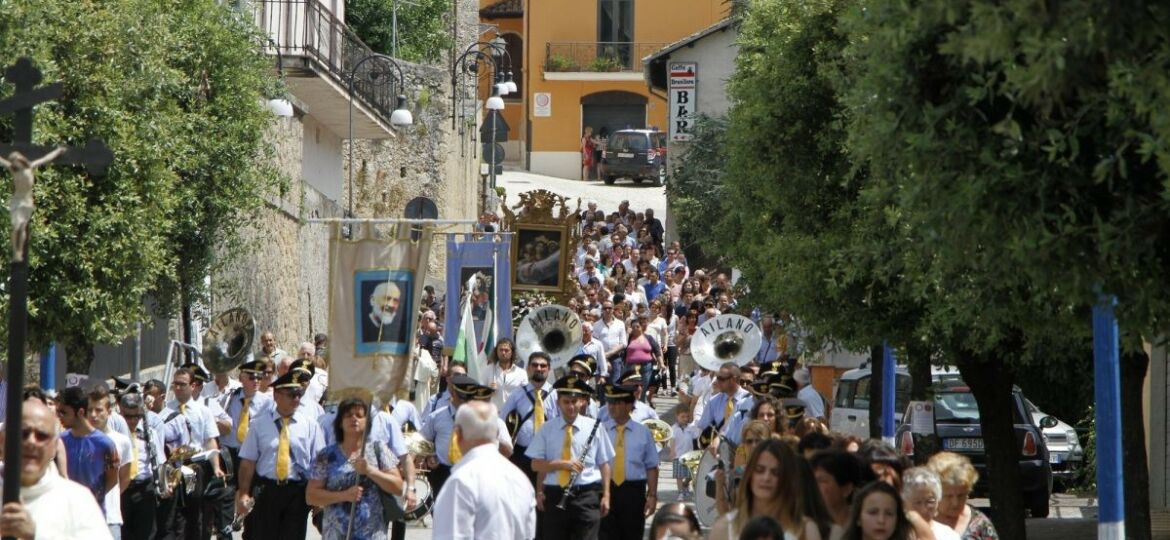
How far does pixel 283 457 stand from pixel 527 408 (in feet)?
8.95

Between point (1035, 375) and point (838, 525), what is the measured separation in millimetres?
19477

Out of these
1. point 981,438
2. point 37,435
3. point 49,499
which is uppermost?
point 37,435

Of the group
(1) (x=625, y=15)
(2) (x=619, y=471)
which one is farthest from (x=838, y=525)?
(1) (x=625, y=15)

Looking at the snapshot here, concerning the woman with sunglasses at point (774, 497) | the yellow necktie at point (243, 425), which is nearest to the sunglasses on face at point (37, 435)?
the woman with sunglasses at point (774, 497)

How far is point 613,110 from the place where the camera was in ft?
241

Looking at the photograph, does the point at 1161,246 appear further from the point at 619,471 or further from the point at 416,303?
the point at 619,471

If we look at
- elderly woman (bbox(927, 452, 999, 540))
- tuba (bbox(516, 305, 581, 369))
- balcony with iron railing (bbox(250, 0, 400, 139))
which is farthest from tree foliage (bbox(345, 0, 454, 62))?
elderly woman (bbox(927, 452, 999, 540))

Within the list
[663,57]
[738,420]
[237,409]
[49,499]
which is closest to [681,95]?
[663,57]

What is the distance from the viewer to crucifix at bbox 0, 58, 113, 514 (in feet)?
23.0

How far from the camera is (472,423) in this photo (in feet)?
30.2

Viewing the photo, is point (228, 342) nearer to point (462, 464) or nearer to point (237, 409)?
point (237, 409)

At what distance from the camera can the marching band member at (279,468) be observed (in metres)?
13.4

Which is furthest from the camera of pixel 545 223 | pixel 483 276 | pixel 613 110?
pixel 613 110

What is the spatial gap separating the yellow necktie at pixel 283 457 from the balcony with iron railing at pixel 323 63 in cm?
1297
